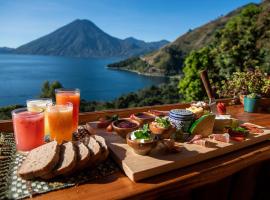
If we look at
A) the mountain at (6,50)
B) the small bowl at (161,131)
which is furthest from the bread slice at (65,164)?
the mountain at (6,50)

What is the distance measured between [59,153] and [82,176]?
164 millimetres

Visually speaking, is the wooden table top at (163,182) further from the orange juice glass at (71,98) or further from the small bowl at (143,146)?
the orange juice glass at (71,98)

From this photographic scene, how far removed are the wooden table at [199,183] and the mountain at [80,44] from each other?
9966cm

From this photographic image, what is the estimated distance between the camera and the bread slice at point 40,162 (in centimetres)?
103

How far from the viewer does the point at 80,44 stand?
117125mm

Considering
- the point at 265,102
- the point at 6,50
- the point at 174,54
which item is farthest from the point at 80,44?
the point at 265,102

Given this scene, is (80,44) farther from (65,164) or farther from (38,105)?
(65,164)

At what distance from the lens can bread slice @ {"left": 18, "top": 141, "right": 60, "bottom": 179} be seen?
1029 mm

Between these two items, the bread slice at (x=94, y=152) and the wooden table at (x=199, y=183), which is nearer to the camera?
the wooden table at (x=199, y=183)

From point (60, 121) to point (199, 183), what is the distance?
30.7 inches

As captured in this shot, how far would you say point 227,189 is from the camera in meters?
1.58

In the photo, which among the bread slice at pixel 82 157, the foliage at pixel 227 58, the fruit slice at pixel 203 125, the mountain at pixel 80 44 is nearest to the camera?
the bread slice at pixel 82 157

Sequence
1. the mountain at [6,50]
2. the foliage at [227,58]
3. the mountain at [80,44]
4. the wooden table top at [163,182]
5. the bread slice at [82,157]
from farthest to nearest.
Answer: the mountain at [6,50]
the mountain at [80,44]
the foliage at [227,58]
the bread slice at [82,157]
the wooden table top at [163,182]

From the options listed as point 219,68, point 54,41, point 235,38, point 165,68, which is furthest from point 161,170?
point 54,41
